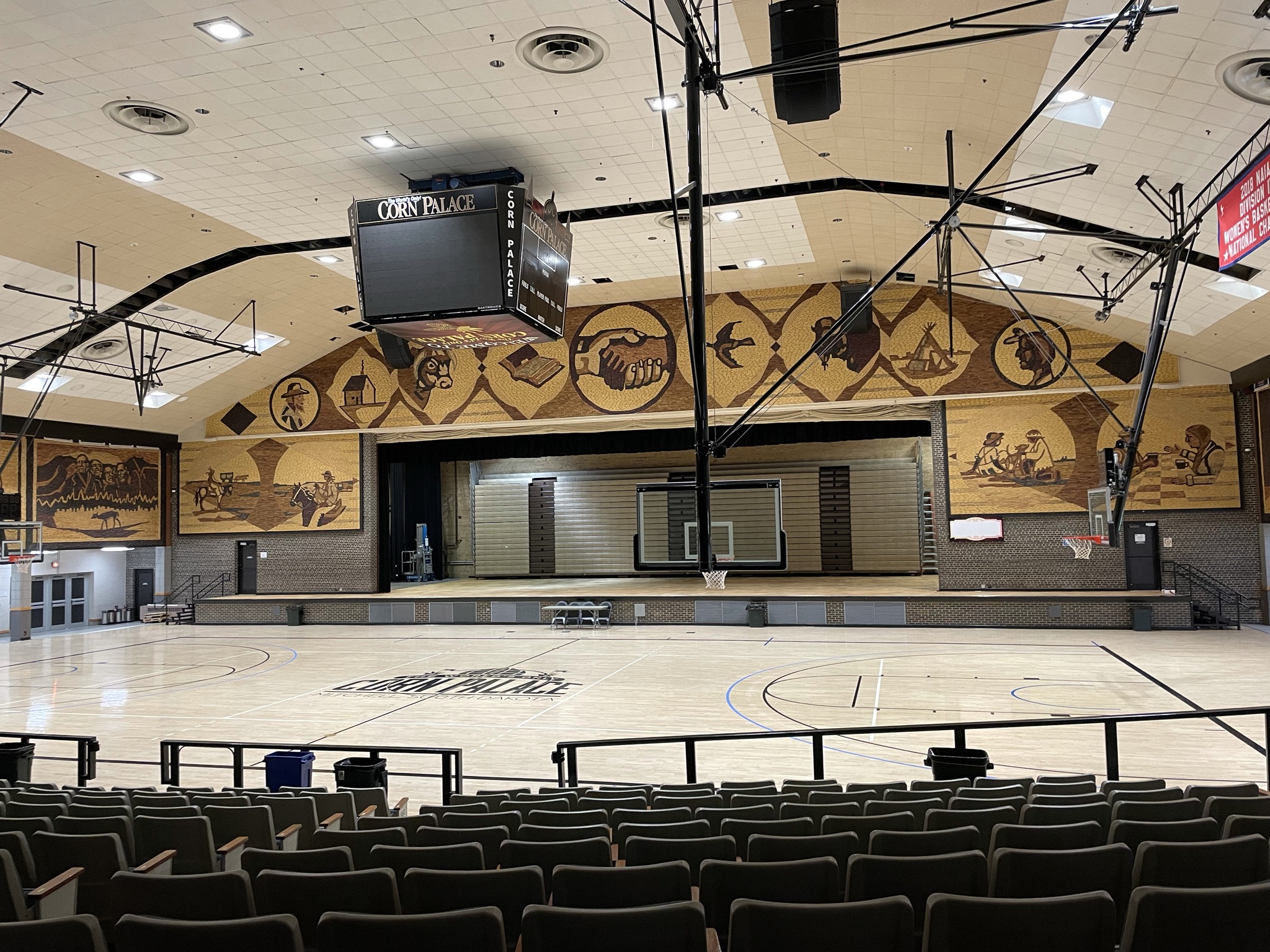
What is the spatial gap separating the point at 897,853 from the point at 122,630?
91.1 feet

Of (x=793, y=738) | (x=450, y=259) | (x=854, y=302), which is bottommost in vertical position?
(x=793, y=738)

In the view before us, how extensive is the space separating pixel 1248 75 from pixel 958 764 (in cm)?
731

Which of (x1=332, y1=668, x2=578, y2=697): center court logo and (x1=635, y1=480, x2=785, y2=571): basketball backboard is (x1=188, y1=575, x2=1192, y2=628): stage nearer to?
(x1=635, y1=480, x2=785, y2=571): basketball backboard

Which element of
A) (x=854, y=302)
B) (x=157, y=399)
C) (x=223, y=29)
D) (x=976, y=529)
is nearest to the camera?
(x=223, y=29)

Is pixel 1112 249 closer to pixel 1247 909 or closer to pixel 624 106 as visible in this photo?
pixel 624 106

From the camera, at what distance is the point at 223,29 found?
951 cm

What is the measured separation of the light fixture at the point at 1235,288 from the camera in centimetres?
1512

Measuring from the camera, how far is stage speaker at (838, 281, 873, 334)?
2127 cm

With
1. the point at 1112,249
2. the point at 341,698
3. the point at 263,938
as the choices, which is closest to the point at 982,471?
the point at 1112,249

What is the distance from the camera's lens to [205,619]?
89.6ft

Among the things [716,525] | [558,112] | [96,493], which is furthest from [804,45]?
[96,493]

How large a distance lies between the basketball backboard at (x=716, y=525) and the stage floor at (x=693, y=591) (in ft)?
3.02

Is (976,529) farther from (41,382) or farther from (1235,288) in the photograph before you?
(41,382)

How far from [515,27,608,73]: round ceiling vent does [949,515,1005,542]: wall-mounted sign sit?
15.8 metres
